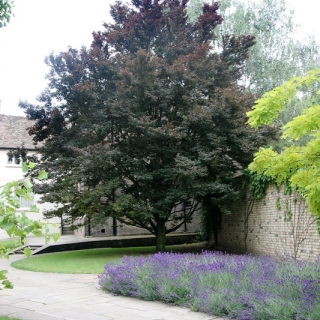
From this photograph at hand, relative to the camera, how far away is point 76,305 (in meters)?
7.81

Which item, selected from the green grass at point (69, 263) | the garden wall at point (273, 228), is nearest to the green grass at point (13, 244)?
the green grass at point (69, 263)

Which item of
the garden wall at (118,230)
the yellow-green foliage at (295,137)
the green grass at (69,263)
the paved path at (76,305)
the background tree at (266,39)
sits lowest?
the green grass at (69,263)

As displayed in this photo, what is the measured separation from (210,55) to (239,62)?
6.74ft

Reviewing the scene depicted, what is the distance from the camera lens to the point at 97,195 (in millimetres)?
14898

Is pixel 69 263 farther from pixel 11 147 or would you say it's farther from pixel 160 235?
pixel 11 147

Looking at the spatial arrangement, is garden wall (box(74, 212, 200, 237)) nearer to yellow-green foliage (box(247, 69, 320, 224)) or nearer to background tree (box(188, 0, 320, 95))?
background tree (box(188, 0, 320, 95))

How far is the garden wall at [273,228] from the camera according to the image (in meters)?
12.4

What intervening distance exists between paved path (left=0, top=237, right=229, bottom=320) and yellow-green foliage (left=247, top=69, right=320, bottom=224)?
2598 millimetres

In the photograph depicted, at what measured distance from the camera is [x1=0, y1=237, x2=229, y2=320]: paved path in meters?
6.86

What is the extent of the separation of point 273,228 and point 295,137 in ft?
31.0

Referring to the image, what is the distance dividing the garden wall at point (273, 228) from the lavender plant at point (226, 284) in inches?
149

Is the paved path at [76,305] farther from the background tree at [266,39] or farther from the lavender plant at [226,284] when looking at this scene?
the background tree at [266,39]

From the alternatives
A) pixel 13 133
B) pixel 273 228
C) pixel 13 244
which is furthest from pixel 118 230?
pixel 273 228

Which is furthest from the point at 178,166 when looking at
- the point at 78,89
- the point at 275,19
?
the point at 275,19
